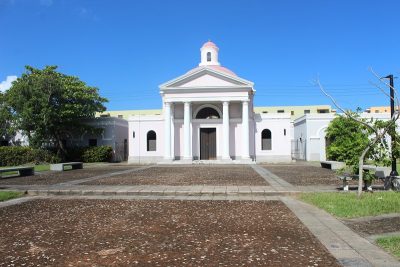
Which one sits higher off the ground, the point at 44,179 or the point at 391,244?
the point at 44,179

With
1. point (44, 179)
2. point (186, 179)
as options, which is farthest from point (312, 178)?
point (44, 179)

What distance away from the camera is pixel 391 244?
5.70 m

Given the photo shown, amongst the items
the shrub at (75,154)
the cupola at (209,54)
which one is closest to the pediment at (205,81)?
the cupola at (209,54)

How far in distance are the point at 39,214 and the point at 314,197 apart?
271 inches

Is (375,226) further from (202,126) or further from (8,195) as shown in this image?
(202,126)

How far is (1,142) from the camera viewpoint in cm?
4269

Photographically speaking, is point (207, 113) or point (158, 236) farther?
point (207, 113)

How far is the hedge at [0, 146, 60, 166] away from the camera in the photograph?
116 feet

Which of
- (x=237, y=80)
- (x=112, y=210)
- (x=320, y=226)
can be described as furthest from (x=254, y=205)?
(x=237, y=80)

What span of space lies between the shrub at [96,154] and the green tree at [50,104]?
2272 mm

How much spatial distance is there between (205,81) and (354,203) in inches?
1043

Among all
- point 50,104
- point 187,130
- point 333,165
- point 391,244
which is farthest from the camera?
point 187,130

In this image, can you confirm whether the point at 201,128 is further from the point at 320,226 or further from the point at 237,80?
the point at 320,226

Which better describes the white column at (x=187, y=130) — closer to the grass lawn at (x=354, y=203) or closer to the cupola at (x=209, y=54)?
the cupola at (x=209, y=54)
